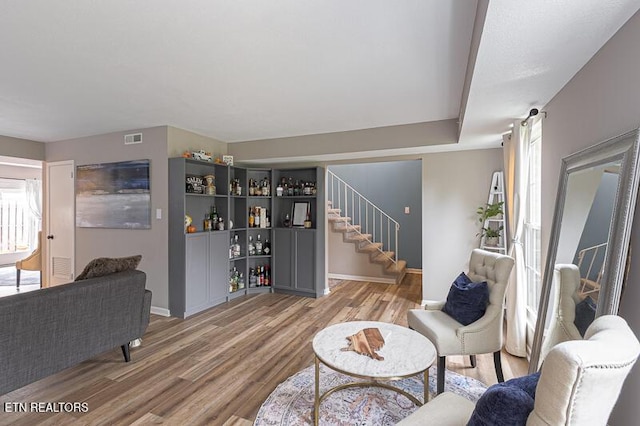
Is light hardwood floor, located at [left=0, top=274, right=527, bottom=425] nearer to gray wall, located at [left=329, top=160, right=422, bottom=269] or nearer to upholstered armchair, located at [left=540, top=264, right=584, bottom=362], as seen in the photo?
upholstered armchair, located at [left=540, top=264, right=584, bottom=362]

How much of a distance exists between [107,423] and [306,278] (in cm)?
331

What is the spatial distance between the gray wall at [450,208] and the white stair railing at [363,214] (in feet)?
7.91

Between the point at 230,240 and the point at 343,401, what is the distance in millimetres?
3340

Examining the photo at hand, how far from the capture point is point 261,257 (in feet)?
18.0

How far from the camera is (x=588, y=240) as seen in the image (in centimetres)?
169

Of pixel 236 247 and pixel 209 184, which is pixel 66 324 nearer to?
pixel 209 184

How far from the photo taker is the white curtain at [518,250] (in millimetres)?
3050

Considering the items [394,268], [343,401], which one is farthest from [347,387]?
[394,268]

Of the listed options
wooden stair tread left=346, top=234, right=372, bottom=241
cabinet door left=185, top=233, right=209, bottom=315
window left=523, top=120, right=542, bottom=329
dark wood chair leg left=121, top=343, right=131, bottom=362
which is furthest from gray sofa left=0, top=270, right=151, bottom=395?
wooden stair tread left=346, top=234, right=372, bottom=241

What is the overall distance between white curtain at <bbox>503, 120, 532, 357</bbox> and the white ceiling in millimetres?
260

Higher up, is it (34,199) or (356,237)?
(34,199)

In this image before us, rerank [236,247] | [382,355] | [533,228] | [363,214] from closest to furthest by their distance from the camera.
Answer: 1. [382,355]
2. [533,228]
3. [236,247]
4. [363,214]

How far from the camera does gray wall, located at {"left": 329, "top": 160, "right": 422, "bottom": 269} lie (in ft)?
23.3

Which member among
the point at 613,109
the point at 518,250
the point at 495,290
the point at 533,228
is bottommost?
the point at 495,290
